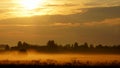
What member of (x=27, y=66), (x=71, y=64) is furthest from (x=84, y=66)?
(x=27, y=66)

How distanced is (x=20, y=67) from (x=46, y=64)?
5.35m

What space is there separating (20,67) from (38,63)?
7.10 m

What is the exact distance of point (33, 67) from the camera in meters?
98.3

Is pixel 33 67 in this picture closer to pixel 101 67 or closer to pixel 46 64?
pixel 46 64

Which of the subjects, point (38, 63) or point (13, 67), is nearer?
point (13, 67)

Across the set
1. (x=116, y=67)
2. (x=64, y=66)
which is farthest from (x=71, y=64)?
(x=116, y=67)

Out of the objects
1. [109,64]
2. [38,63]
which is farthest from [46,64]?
[109,64]

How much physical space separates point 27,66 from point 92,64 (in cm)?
1139

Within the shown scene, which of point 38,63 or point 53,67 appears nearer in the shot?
point 53,67

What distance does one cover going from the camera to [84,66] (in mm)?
99688

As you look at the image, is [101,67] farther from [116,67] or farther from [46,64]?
[46,64]

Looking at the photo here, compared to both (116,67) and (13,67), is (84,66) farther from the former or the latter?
(13,67)

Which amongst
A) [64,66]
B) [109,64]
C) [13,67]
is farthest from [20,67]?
[109,64]

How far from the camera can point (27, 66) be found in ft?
328
